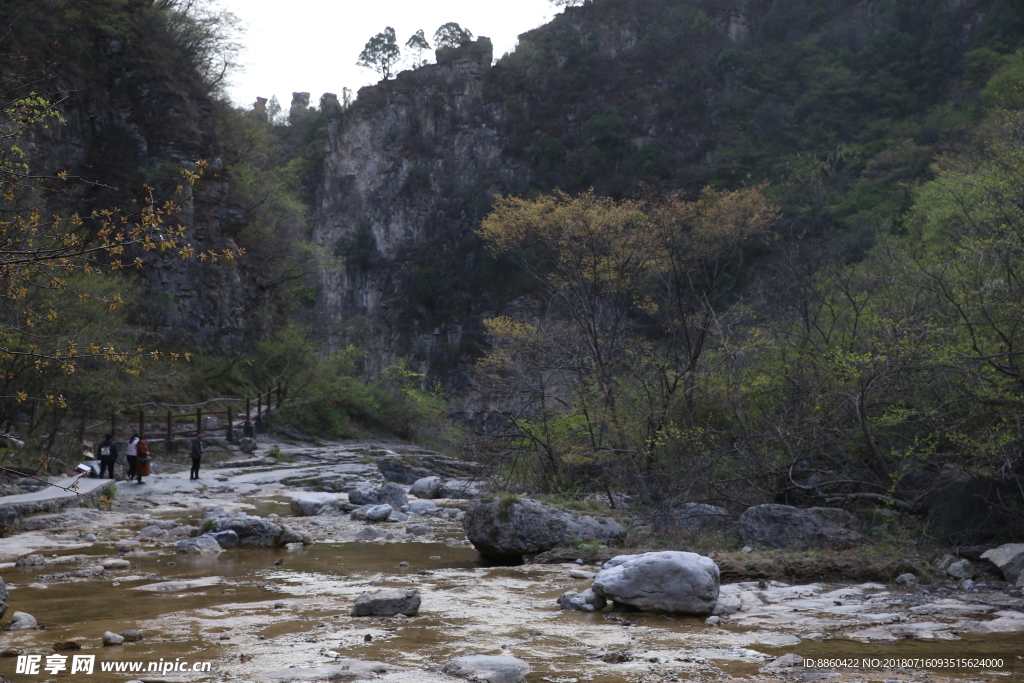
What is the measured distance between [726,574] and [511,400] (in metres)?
8.38

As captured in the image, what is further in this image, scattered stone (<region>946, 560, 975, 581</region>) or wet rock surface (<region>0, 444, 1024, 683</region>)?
scattered stone (<region>946, 560, 975, 581</region>)

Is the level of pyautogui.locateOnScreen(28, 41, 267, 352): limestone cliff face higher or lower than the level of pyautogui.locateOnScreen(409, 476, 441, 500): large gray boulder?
higher

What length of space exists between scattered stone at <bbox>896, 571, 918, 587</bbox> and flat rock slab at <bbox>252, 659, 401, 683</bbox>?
4777mm

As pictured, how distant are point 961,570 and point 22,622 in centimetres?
779

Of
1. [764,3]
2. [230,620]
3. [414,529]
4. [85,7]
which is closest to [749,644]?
[230,620]

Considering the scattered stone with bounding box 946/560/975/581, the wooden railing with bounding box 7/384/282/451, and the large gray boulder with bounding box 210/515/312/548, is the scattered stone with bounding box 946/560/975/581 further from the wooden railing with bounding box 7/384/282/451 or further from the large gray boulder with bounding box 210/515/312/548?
the wooden railing with bounding box 7/384/282/451

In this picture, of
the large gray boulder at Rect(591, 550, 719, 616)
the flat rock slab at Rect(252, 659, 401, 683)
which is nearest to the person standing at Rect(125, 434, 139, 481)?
the large gray boulder at Rect(591, 550, 719, 616)

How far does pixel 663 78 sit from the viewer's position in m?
62.2

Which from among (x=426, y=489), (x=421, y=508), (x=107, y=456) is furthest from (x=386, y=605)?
(x=107, y=456)

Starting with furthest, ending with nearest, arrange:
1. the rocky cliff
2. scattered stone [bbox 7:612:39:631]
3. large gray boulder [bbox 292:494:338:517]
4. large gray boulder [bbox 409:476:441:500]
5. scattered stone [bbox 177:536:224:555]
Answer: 1. the rocky cliff
2. large gray boulder [bbox 409:476:441:500]
3. large gray boulder [bbox 292:494:338:517]
4. scattered stone [bbox 177:536:224:555]
5. scattered stone [bbox 7:612:39:631]

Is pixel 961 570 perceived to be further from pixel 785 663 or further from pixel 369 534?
pixel 369 534

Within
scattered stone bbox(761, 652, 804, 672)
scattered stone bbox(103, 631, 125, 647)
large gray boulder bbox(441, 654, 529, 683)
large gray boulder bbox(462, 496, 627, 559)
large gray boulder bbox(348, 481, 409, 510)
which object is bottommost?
large gray boulder bbox(348, 481, 409, 510)

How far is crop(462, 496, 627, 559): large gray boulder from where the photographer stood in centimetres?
902

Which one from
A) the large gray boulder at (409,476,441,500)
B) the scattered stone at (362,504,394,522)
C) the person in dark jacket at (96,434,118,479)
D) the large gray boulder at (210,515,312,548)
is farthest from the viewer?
the large gray boulder at (409,476,441,500)
